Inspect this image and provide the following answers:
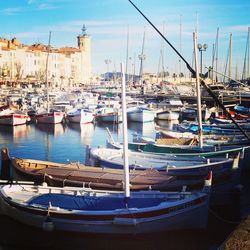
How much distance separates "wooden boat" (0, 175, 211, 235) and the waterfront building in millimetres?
87570

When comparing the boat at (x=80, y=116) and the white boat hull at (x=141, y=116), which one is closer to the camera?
the boat at (x=80, y=116)

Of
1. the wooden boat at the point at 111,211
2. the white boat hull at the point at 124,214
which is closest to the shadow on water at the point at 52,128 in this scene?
the wooden boat at the point at 111,211

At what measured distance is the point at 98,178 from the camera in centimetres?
1484

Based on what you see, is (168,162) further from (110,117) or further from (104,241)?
(110,117)

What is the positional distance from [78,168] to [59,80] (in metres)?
119

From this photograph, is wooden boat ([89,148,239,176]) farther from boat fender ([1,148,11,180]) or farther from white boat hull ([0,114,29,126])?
white boat hull ([0,114,29,126])

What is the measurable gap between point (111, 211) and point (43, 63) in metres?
119

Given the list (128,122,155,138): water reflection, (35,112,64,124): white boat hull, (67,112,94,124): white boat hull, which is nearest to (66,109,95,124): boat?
(67,112,94,124): white boat hull

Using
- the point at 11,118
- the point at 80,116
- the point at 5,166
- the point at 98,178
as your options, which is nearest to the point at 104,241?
the point at 98,178

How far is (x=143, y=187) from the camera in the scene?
46.1 ft

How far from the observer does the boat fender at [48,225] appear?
11992 millimetres

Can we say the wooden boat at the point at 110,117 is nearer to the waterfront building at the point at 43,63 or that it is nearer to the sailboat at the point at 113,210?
the sailboat at the point at 113,210

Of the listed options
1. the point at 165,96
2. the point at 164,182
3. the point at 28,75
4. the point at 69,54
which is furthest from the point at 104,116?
the point at 69,54

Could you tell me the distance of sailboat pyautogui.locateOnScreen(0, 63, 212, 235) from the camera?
1182 centimetres
